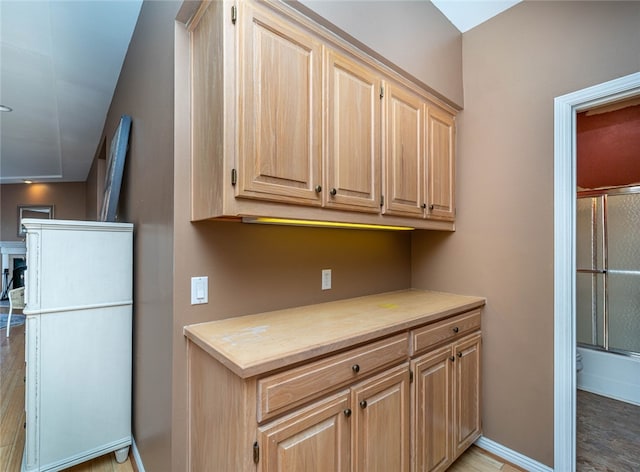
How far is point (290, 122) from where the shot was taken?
1321 mm

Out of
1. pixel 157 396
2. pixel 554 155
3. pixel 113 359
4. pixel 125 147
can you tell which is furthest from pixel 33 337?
Result: pixel 554 155

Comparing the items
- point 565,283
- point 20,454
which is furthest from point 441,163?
point 20,454

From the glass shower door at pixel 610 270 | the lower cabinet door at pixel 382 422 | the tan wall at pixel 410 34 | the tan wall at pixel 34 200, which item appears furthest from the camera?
the tan wall at pixel 34 200

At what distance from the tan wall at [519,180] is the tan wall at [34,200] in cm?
811

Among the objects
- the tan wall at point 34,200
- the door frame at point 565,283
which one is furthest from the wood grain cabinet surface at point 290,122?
the tan wall at point 34,200

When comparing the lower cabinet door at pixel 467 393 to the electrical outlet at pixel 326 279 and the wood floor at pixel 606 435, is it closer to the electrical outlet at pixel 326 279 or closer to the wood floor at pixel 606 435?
the wood floor at pixel 606 435

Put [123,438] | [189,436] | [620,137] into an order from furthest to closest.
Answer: [620,137] → [123,438] → [189,436]

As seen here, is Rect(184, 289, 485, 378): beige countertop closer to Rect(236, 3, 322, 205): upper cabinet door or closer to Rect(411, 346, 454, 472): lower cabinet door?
Rect(411, 346, 454, 472): lower cabinet door

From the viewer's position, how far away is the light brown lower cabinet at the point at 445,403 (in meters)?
1.58

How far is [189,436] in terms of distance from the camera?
4.42 feet

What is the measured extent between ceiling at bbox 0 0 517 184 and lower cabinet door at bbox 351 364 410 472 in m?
2.28

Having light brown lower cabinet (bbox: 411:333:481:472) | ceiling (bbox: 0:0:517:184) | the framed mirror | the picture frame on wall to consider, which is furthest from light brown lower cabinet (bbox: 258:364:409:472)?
the framed mirror

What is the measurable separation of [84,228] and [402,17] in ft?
7.20

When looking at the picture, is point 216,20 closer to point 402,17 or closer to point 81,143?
point 402,17
